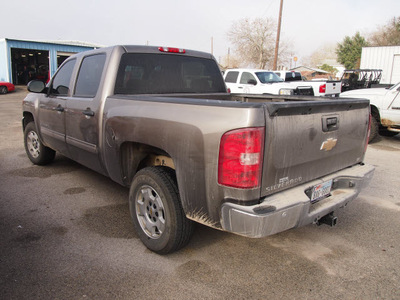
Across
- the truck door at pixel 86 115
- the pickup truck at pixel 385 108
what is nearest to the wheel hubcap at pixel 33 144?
A: the truck door at pixel 86 115

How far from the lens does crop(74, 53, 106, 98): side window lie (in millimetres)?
3838

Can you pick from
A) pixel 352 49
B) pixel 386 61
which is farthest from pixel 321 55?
pixel 386 61

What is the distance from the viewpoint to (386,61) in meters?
24.6

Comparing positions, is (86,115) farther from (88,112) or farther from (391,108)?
(391,108)

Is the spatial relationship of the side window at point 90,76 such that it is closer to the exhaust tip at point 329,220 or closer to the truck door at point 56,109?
the truck door at point 56,109

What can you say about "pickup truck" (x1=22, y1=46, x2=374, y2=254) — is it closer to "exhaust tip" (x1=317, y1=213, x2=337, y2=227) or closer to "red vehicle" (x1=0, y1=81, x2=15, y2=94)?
"exhaust tip" (x1=317, y1=213, x2=337, y2=227)

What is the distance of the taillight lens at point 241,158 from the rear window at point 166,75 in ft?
5.72

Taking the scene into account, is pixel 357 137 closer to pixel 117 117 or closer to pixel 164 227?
pixel 164 227

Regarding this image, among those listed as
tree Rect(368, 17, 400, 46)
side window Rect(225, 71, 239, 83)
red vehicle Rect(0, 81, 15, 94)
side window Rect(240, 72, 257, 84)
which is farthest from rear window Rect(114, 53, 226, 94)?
tree Rect(368, 17, 400, 46)

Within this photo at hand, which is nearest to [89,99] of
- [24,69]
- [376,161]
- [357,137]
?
[357,137]

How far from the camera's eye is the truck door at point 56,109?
4.45m

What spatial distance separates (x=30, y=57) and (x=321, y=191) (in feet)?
116

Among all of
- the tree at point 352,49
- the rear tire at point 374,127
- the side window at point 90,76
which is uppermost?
the tree at point 352,49

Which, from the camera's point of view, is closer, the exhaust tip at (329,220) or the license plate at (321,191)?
the license plate at (321,191)
